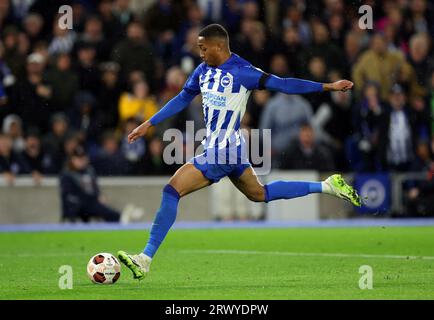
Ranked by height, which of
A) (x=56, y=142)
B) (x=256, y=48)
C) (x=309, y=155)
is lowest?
(x=309, y=155)

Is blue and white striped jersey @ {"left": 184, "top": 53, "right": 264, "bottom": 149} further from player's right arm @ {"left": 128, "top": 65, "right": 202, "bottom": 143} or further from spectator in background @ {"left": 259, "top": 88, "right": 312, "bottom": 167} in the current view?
spectator in background @ {"left": 259, "top": 88, "right": 312, "bottom": 167}

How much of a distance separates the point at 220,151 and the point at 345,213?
964 centimetres

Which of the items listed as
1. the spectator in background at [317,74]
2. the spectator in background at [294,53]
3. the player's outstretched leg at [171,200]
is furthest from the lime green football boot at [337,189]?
the spectator in background at [294,53]

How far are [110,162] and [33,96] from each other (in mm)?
1693

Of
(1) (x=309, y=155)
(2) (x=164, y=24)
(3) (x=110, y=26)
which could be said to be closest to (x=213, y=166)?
(1) (x=309, y=155)

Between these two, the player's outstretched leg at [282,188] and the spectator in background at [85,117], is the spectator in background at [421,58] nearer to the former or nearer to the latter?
the spectator in background at [85,117]

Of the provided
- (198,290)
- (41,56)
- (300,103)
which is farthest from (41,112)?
(198,290)

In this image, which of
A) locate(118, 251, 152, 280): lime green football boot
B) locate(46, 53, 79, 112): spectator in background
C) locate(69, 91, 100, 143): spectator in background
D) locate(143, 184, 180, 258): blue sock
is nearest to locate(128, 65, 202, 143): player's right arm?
locate(143, 184, 180, 258): blue sock

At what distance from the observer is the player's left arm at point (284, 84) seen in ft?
34.1

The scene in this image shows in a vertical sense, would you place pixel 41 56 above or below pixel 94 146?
above

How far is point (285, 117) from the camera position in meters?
20.1

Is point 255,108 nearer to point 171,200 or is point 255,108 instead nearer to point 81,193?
point 81,193

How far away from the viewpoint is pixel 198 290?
32.5ft
